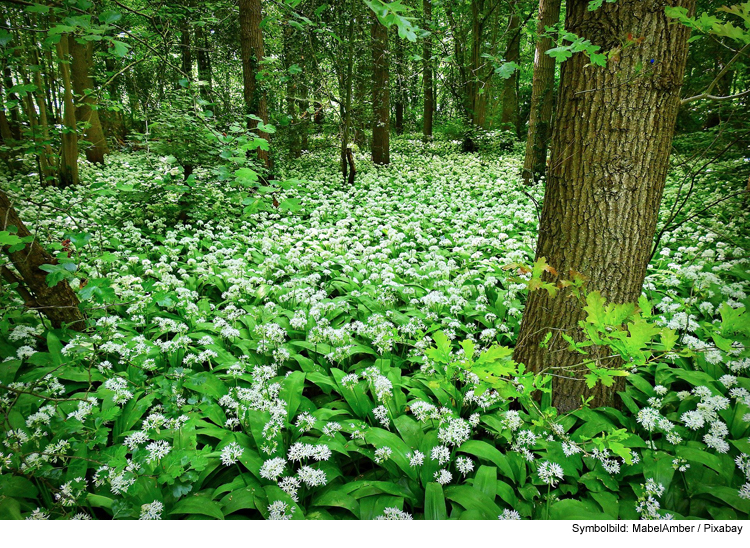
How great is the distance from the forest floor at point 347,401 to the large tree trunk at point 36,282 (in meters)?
0.17

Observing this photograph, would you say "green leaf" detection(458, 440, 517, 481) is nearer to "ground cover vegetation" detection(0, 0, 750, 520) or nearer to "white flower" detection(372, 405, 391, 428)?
"ground cover vegetation" detection(0, 0, 750, 520)

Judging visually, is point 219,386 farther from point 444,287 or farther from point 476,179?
point 476,179

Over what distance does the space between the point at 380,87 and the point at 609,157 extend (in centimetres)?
894

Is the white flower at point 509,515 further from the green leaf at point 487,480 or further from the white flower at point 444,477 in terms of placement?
the white flower at point 444,477

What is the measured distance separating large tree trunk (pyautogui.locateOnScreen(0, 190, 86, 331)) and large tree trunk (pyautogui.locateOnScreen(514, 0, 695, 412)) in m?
3.44

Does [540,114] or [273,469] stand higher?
[540,114]

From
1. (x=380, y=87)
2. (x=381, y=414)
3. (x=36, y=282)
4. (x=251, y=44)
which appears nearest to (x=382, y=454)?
(x=381, y=414)

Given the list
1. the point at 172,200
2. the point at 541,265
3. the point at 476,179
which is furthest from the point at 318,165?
the point at 541,265

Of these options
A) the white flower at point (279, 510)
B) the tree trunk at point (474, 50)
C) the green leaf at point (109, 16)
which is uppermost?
the tree trunk at point (474, 50)

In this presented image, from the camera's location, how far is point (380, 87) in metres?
9.85

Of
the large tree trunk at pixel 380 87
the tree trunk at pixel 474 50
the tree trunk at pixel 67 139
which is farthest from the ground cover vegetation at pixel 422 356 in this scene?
the tree trunk at pixel 474 50

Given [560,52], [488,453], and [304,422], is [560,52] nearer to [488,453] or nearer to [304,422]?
[488,453]

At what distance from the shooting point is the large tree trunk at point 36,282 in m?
2.67

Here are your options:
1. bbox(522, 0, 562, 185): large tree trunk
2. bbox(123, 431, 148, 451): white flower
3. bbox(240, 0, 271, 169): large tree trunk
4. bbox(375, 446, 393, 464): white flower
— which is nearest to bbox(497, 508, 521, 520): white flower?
bbox(375, 446, 393, 464): white flower
